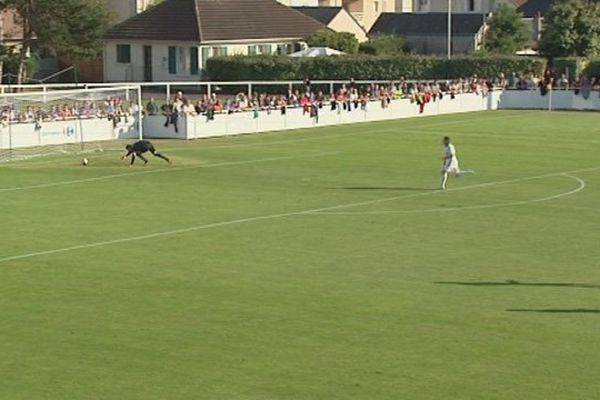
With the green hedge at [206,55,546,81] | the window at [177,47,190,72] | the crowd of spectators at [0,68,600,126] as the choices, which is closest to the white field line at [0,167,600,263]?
the crowd of spectators at [0,68,600,126]

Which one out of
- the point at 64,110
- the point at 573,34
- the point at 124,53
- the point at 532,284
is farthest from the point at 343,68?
the point at 532,284

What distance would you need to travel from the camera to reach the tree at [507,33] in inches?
3794

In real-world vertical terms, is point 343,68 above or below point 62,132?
above

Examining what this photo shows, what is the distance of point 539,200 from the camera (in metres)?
35.5

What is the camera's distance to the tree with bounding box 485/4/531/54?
96.4 m

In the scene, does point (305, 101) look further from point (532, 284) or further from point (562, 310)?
point (562, 310)

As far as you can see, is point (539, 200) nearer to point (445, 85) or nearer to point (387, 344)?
point (387, 344)

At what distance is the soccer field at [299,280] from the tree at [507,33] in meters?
53.1

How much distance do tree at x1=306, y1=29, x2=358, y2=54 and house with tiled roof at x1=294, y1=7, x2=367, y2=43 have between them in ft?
28.7

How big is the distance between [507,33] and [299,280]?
2967 inches

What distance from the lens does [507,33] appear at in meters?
97.3

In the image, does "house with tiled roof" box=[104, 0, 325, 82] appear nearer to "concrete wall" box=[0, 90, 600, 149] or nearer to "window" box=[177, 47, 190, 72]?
"window" box=[177, 47, 190, 72]

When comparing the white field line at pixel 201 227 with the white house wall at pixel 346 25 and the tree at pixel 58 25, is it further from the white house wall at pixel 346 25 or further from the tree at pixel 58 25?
the white house wall at pixel 346 25

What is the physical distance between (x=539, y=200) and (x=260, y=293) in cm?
1396
